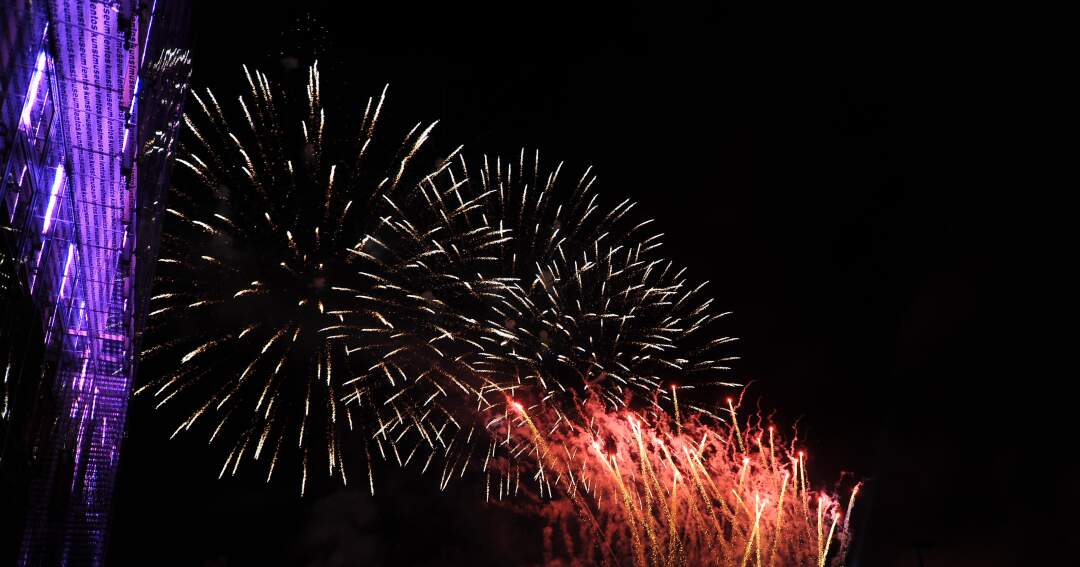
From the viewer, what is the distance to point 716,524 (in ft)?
60.9

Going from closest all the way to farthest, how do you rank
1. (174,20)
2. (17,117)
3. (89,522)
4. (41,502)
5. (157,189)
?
1. (17,117)
2. (174,20)
3. (157,189)
4. (41,502)
5. (89,522)

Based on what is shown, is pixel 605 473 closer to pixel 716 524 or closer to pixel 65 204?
pixel 716 524

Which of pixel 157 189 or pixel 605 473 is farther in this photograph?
pixel 605 473

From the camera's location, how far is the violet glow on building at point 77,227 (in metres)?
8.43

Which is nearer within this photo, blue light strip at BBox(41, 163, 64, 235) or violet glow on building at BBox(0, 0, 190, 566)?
violet glow on building at BBox(0, 0, 190, 566)

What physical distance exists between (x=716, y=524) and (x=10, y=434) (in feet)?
48.0

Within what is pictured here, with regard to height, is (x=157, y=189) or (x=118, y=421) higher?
(x=157, y=189)

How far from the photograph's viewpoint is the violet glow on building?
8.43m

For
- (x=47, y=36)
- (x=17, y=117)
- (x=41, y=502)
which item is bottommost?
(x=41, y=502)

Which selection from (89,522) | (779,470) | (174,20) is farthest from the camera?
(779,470)

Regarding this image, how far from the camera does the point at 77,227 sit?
1195 centimetres

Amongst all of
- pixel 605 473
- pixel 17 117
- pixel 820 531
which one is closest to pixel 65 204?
pixel 17 117

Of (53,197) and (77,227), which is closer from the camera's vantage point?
(53,197)

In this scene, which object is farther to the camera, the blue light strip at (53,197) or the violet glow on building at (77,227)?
the blue light strip at (53,197)
